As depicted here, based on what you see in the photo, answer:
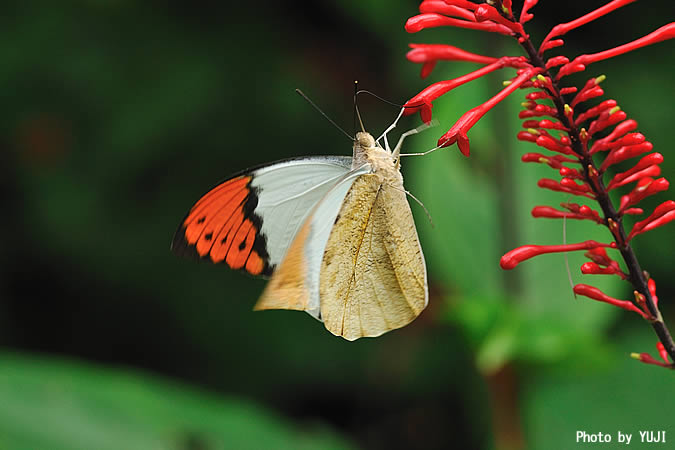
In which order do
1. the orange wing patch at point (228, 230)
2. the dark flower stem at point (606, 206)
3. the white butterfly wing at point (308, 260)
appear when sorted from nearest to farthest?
the dark flower stem at point (606, 206) → the orange wing patch at point (228, 230) → the white butterfly wing at point (308, 260)

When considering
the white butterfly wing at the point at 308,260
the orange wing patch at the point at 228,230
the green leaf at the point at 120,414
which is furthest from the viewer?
the green leaf at the point at 120,414

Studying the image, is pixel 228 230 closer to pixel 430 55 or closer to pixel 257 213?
pixel 257 213

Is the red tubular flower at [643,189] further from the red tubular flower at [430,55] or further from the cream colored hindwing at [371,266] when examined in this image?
the cream colored hindwing at [371,266]

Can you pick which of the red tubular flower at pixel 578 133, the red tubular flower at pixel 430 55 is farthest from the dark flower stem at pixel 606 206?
the red tubular flower at pixel 430 55

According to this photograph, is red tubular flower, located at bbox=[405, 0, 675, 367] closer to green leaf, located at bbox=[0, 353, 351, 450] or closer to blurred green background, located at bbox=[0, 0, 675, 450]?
blurred green background, located at bbox=[0, 0, 675, 450]

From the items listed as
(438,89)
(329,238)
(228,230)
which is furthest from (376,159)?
(438,89)

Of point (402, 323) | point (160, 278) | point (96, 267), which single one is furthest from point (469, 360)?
point (96, 267)
